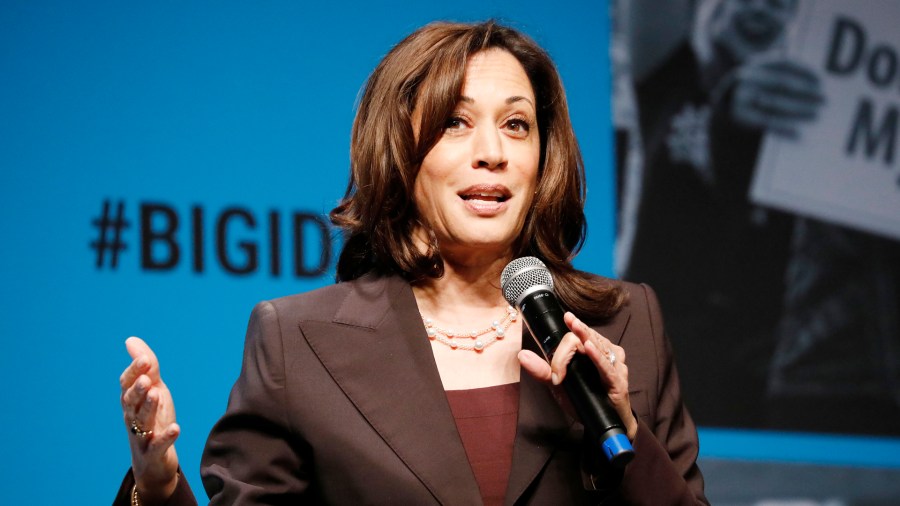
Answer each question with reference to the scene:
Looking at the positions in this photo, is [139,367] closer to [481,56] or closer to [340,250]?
[340,250]

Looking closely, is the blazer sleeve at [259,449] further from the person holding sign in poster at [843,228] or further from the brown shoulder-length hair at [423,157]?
the person holding sign in poster at [843,228]

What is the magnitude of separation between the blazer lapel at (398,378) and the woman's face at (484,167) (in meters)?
0.16

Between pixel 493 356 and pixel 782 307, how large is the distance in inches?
74.1

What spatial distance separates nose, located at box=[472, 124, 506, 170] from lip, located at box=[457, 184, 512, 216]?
4 cm

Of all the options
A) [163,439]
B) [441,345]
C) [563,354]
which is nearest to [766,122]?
[441,345]

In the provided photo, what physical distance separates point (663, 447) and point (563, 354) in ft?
1.23

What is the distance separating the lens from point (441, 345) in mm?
1910

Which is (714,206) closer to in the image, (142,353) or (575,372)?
(575,372)

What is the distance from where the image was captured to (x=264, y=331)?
6.06 feet

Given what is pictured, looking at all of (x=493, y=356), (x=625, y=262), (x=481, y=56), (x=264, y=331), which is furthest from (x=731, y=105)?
(x=264, y=331)

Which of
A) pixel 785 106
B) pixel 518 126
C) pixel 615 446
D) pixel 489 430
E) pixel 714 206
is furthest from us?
pixel 785 106

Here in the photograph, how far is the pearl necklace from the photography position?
6.26 ft

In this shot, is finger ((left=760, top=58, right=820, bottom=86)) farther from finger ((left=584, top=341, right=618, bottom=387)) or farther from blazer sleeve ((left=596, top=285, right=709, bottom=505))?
finger ((left=584, top=341, right=618, bottom=387))

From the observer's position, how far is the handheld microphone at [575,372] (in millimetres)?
1366
